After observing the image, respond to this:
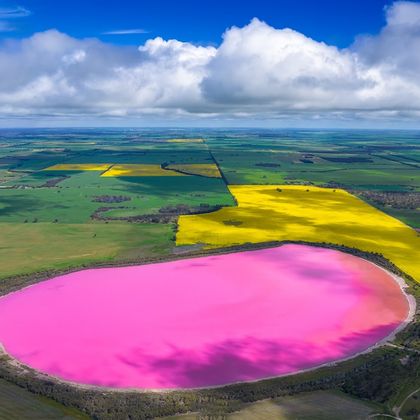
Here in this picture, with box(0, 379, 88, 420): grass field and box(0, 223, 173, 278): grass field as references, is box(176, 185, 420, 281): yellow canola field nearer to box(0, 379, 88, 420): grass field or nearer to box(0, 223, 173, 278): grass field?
box(0, 223, 173, 278): grass field

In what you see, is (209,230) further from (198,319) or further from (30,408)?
(30,408)

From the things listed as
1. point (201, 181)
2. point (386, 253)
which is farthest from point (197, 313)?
point (201, 181)

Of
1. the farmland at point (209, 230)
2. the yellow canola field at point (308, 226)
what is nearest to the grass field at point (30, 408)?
the farmland at point (209, 230)

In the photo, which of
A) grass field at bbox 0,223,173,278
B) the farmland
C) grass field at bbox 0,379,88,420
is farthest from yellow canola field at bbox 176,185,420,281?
grass field at bbox 0,379,88,420

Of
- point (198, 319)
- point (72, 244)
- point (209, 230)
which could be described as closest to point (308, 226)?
point (209, 230)

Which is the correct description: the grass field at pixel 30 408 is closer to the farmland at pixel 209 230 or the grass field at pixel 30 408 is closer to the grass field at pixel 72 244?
the farmland at pixel 209 230
